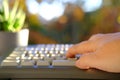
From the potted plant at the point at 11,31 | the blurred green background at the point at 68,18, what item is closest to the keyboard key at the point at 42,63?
Answer: the potted plant at the point at 11,31

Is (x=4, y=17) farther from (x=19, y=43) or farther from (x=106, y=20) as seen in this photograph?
(x=106, y=20)

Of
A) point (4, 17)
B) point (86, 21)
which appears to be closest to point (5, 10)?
point (4, 17)

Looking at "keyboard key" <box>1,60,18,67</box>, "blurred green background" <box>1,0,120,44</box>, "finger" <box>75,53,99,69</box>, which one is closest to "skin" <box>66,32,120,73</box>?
"finger" <box>75,53,99,69</box>

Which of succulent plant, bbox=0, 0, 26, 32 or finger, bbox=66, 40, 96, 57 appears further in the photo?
succulent plant, bbox=0, 0, 26, 32

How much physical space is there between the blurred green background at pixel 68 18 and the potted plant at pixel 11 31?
14 centimetres

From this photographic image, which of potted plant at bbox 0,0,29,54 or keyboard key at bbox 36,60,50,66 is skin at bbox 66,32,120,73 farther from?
potted plant at bbox 0,0,29,54

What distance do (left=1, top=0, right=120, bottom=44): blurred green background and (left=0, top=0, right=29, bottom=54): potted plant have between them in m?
0.14

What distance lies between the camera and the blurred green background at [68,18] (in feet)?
3.78

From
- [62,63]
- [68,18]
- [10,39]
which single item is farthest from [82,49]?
[68,18]

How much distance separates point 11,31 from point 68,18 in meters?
0.32

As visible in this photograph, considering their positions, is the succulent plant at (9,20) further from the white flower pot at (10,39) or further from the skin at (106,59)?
the skin at (106,59)

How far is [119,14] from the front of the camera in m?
1.15

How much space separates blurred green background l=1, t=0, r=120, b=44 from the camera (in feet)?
3.78

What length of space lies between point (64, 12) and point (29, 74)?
0.73 meters
